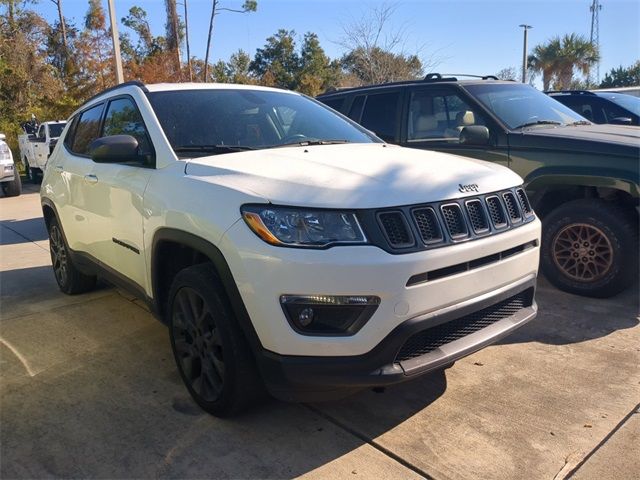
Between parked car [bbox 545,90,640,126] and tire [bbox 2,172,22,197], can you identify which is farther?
tire [bbox 2,172,22,197]

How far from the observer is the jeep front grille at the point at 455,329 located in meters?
2.50

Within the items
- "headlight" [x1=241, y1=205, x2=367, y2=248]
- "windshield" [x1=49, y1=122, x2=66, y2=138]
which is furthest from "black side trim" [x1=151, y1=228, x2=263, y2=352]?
"windshield" [x1=49, y1=122, x2=66, y2=138]

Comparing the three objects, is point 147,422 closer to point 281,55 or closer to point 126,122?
point 126,122

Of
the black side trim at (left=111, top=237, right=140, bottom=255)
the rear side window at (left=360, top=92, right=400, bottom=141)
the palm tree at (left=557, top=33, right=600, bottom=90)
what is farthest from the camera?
the palm tree at (left=557, top=33, right=600, bottom=90)

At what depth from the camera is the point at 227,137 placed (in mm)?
3408

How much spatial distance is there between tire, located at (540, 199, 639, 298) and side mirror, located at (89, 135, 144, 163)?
349cm

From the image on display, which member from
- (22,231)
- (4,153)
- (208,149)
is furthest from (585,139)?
(4,153)

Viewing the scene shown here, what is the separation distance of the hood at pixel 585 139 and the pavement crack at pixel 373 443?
3.09 m

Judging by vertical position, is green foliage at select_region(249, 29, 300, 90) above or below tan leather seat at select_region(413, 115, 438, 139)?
above

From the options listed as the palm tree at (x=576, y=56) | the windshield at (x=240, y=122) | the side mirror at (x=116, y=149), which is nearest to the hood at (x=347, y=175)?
the windshield at (x=240, y=122)

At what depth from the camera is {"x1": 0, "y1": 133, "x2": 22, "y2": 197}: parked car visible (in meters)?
12.8

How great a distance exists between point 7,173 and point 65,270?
30.9 feet

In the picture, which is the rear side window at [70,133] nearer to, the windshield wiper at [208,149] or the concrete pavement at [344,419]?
the concrete pavement at [344,419]

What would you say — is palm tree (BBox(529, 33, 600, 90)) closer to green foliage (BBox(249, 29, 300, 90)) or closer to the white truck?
green foliage (BBox(249, 29, 300, 90))
